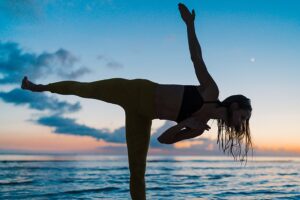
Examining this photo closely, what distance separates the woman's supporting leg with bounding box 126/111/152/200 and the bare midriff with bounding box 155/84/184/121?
1.27 ft

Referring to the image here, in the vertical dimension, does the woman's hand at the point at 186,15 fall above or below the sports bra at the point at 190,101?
above

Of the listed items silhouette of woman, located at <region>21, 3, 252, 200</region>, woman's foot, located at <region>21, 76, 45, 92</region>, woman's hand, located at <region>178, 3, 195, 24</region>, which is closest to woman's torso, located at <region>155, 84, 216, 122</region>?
silhouette of woman, located at <region>21, 3, 252, 200</region>

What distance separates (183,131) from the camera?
13.0 ft

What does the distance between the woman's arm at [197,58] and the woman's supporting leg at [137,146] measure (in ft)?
2.95

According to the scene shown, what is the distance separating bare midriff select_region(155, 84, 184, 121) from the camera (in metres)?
3.90

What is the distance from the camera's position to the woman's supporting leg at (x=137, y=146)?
14.2 feet

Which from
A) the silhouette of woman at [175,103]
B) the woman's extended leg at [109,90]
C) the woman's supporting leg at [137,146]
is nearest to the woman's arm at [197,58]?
the silhouette of woman at [175,103]

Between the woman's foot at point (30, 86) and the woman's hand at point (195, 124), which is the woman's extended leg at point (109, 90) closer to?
the woman's foot at point (30, 86)

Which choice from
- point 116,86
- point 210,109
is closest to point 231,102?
point 210,109

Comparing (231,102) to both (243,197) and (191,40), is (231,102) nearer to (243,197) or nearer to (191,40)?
(191,40)

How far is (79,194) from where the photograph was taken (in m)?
10.7

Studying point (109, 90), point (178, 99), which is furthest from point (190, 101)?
point (109, 90)

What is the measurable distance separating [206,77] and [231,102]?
38 centimetres

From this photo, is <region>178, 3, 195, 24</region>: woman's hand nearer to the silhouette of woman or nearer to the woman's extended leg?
the silhouette of woman
